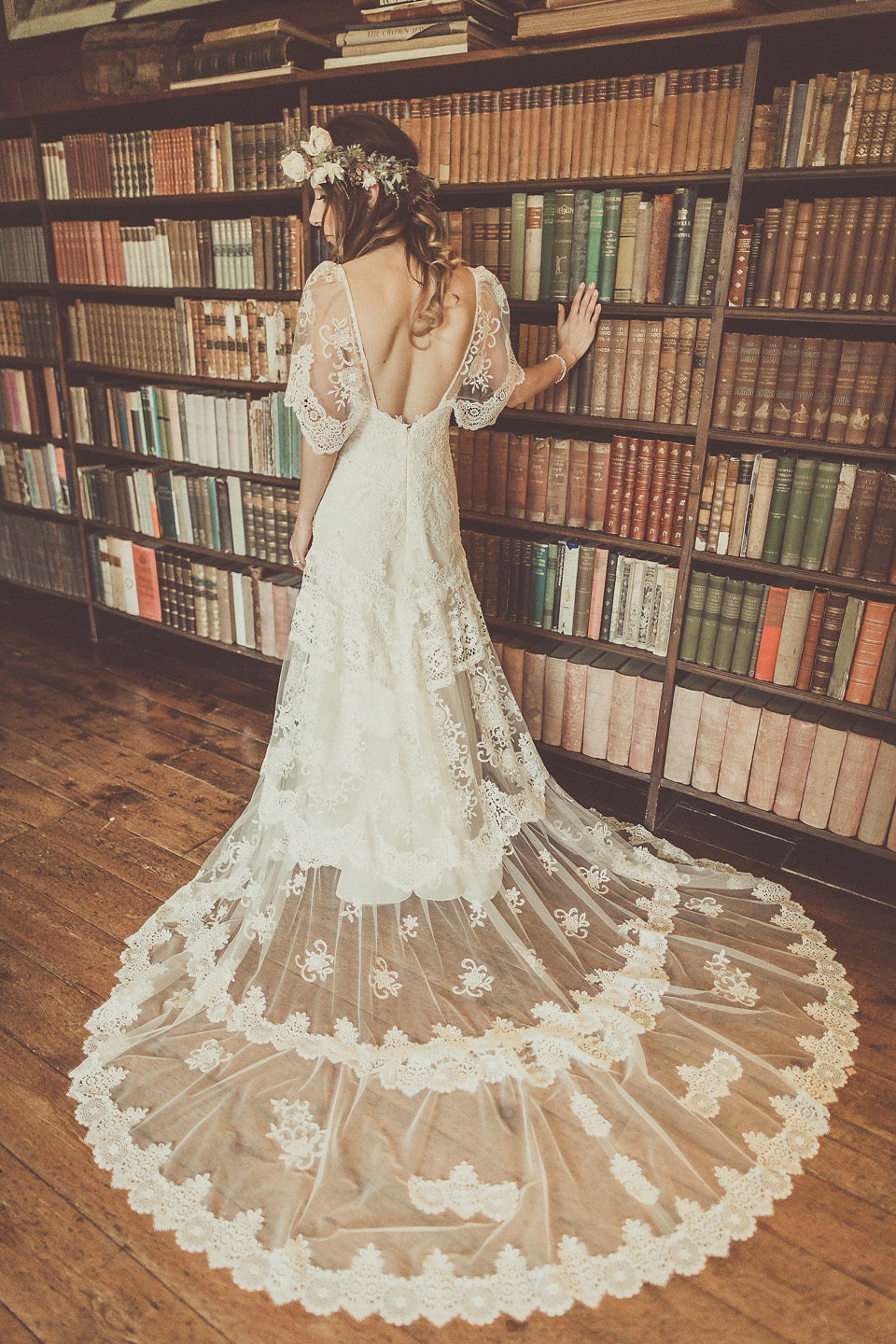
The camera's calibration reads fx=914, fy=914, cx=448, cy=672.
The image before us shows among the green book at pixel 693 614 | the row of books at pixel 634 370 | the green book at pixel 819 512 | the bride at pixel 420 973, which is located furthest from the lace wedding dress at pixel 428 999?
the green book at pixel 819 512

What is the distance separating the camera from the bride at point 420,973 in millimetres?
1463

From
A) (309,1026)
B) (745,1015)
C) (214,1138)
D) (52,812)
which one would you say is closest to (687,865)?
(745,1015)

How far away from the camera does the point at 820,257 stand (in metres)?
1.98

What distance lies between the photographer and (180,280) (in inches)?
119

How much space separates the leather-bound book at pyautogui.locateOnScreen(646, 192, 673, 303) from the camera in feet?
6.93

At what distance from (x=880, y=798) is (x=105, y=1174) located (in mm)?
1832

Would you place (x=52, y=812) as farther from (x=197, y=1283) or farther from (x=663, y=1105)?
(x=663, y=1105)

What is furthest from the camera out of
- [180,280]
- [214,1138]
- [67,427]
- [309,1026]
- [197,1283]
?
[67,427]

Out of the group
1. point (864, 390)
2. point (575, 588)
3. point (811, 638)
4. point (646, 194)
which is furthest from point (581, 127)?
point (811, 638)

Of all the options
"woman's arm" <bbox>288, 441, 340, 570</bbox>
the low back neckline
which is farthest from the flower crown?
"woman's arm" <bbox>288, 441, 340, 570</bbox>

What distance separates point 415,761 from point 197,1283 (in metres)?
1.00

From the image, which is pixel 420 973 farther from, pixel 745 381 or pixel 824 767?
pixel 745 381

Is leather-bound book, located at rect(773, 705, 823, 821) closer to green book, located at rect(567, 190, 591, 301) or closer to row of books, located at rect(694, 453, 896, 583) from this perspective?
row of books, located at rect(694, 453, 896, 583)

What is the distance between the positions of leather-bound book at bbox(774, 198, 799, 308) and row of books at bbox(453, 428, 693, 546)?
1.25 feet
